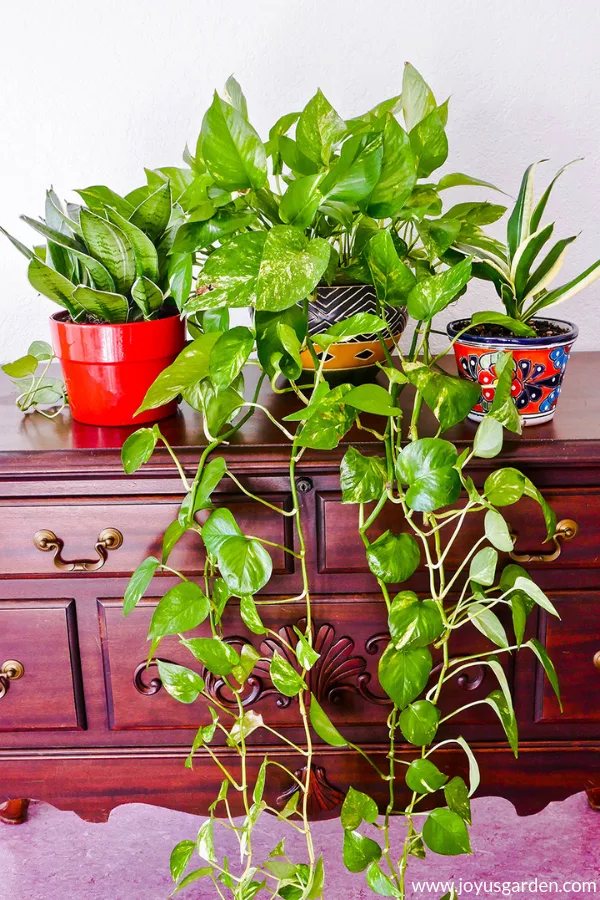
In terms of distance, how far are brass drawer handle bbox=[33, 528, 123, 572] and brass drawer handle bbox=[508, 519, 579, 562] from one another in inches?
17.4

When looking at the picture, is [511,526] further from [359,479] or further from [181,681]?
[181,681]

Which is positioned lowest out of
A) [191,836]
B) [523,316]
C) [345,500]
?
[191,836]

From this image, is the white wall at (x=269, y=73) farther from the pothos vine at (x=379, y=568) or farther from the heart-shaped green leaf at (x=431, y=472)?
the heart-shaped green leaf at (x=431, y=472)

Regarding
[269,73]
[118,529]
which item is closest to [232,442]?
[118,529]

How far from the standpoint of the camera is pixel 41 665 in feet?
3.04

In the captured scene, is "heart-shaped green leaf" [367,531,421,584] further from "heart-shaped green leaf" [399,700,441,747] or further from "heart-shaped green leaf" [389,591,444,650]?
"heart-shaped green leaf" [399,700,441,747]

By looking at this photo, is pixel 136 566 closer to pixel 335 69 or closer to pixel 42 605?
pixel 42 605

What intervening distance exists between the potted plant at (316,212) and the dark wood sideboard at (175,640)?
0.18 metres

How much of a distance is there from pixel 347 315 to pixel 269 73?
0.51 metres

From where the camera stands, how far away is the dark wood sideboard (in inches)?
34.0

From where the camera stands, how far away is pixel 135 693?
3.07 feet

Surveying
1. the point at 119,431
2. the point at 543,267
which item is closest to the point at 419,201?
the point at 543,267

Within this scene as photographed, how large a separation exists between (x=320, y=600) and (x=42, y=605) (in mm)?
320

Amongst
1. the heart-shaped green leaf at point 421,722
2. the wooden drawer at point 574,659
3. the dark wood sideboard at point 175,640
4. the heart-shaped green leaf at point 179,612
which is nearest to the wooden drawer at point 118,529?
the dark wood sideboard at point 175,640
